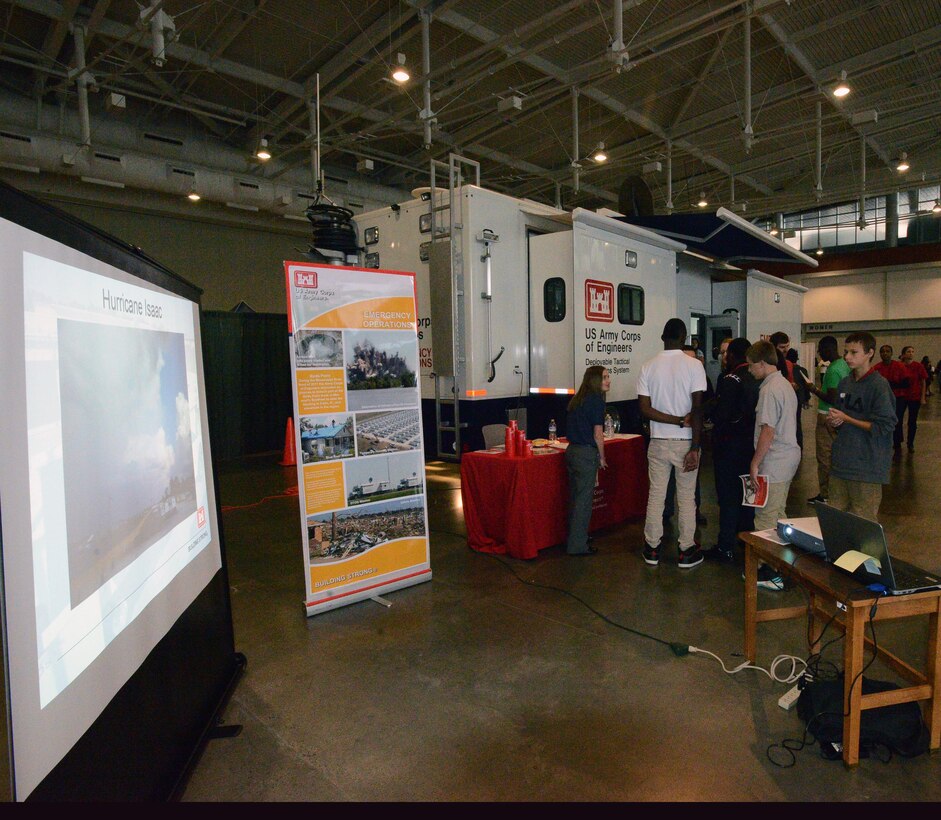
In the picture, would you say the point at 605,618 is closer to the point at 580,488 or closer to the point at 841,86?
the point at 580,488

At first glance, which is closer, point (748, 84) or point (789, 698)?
point (789, 698)

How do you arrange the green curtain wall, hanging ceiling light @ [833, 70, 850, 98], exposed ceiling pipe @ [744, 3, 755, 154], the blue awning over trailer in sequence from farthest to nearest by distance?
the green curtain wall, hanging ceiling light @ [833, 70, 850, 98], exposed ceiling pipe @ [744, 3, 755, 154], the blue awning over trailer

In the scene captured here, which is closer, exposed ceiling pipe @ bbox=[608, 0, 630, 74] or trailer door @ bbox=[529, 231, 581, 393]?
trailer door @ bbox=[529, 231, 581, 393]

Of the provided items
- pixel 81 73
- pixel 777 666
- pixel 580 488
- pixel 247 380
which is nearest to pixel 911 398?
pixel 580 488

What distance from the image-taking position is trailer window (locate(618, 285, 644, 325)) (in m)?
6.37

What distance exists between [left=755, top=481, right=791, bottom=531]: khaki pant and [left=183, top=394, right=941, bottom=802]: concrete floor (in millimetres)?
458

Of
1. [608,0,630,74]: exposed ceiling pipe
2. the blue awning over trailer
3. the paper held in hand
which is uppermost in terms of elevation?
[608,0,630,74]: exposed ceiling pipe

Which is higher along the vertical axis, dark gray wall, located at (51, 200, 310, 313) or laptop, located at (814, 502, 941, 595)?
dark gray wall, located at (51, 200, 310, 313)

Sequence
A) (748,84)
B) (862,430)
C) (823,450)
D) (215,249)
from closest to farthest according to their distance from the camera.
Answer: (862,430) → (823,450) → (748,84) → (215,249)

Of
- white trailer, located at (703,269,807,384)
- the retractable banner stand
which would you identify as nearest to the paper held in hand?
the retractable banner stand

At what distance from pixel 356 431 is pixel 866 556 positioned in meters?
2.72

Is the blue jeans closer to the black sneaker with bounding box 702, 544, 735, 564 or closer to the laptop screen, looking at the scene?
the black sneaker with bounding box 702, 544, 735, 564

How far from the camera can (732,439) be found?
4328mm

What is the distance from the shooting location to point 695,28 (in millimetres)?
8617
